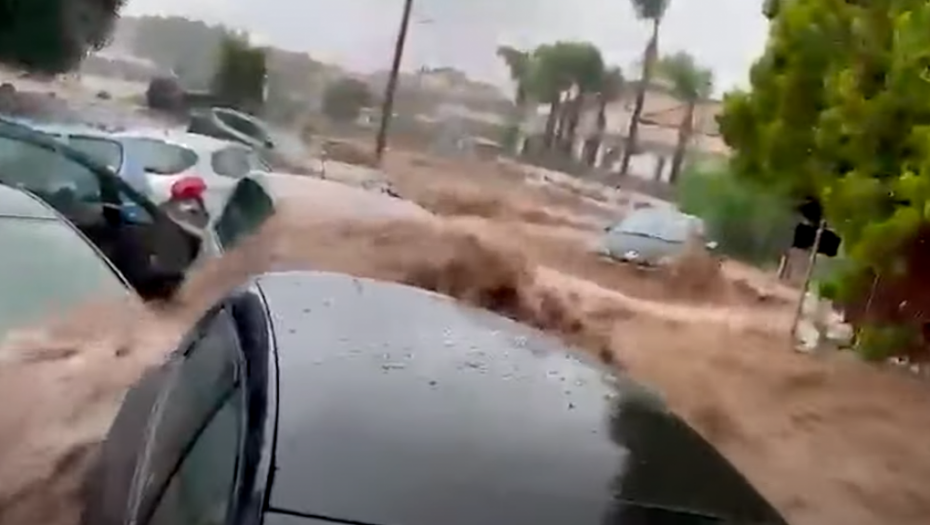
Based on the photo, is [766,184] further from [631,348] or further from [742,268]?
[742,268]

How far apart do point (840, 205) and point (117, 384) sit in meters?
2.78

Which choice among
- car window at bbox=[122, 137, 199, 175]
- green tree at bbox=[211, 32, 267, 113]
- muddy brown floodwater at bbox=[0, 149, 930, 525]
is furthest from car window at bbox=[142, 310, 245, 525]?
green tree at bbox=[211, 32, 267, 113]

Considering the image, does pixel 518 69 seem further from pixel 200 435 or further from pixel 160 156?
pixel 200 435

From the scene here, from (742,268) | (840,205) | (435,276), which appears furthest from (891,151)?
(742,268)

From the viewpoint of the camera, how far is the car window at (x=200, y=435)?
269 cm

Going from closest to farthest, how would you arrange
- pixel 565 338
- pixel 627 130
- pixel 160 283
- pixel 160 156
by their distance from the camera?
pixel 565 338
pixel 160 283
pixel 160 156
pixel 627 130

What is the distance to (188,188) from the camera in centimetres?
1091

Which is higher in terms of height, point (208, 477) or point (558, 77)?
point (558, 77)

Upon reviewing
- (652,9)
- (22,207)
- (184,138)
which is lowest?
(184,138)

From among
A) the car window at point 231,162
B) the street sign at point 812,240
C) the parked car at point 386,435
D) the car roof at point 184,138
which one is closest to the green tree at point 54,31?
the car roof at point 184,138

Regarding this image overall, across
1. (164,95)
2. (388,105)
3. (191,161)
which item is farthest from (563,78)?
(164,95)

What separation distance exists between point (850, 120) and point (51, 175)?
4.73 m

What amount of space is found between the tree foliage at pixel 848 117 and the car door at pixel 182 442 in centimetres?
256

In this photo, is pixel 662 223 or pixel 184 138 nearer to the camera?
pixel 662 223
